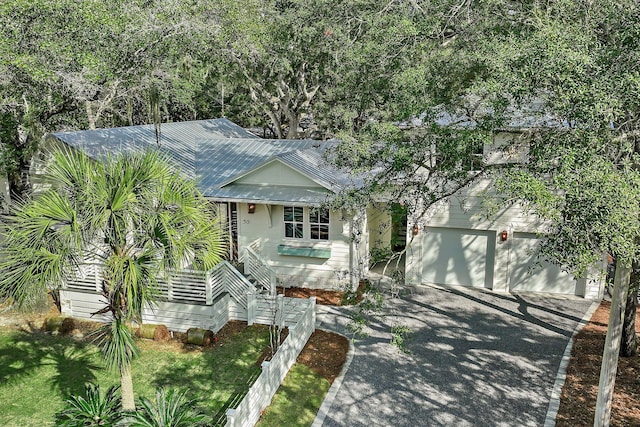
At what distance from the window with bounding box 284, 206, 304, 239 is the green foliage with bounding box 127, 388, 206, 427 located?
27.8 feet

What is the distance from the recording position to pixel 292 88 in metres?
27.3

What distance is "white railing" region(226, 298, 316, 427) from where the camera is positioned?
331 inches

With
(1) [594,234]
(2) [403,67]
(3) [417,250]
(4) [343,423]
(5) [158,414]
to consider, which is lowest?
(4) [343,423]

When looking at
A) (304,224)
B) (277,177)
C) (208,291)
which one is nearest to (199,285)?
(208,291)

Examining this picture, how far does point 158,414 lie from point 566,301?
40.5ft

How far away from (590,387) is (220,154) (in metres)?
14.2

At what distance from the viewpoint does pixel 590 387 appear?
1033 centimetres

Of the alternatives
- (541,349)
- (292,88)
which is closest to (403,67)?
(541,349)

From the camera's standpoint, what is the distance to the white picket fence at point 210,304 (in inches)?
499

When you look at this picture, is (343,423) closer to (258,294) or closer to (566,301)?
(258,294)

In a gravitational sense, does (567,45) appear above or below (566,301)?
above

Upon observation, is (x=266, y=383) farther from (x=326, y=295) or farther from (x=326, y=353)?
(x=326, y=295)

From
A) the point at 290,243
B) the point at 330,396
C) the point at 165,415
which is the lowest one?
the point at 330,396

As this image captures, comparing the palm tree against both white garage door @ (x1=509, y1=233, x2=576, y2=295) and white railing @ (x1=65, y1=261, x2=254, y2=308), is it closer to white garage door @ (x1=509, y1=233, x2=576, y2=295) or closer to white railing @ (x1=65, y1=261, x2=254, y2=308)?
white railing @ (x1=65, y1=261, x2=254, y2=308)
